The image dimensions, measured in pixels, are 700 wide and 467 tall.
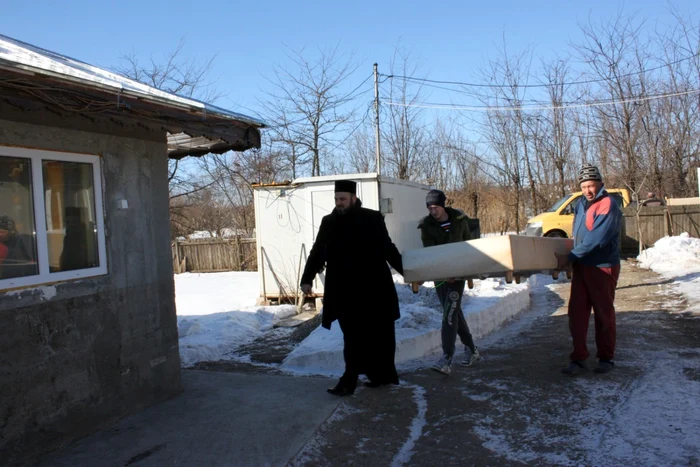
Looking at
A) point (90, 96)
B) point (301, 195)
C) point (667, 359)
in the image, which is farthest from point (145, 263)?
point (301, 195)

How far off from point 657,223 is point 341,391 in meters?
15.1

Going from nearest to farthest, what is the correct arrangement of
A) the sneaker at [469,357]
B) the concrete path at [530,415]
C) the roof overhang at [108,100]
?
the roof overhang at [108,100]
the concrete path at [530,415]
the sneaker at [469,357]

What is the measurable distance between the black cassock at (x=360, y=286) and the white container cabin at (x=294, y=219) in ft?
20.7

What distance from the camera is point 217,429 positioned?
3.85 m

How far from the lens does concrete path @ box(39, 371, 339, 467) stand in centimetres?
341

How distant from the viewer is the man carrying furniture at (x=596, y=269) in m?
4.57

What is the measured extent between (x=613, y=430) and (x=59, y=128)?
168 inches

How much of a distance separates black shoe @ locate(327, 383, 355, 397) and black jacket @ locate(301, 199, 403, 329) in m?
0.52

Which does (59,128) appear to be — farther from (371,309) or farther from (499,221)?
(499,221)

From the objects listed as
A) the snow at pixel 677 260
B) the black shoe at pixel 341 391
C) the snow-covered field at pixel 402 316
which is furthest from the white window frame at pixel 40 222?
the snow at pixel 677 260

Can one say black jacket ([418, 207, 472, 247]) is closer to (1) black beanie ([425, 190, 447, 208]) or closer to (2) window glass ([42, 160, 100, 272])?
(1) black beanie ([425, 190, 447, 208])

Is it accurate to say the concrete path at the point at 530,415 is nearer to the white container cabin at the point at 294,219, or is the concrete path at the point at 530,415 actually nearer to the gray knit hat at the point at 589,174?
the gray knit hat at the point at 589,174

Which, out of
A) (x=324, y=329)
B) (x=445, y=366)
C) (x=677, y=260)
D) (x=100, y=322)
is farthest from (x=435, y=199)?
(x=677, y=260)

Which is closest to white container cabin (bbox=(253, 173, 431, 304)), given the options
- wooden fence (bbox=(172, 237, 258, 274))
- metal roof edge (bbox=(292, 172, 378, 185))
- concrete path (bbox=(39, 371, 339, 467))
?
metal roof edge (bbox=(292, 172, 378, 185))
